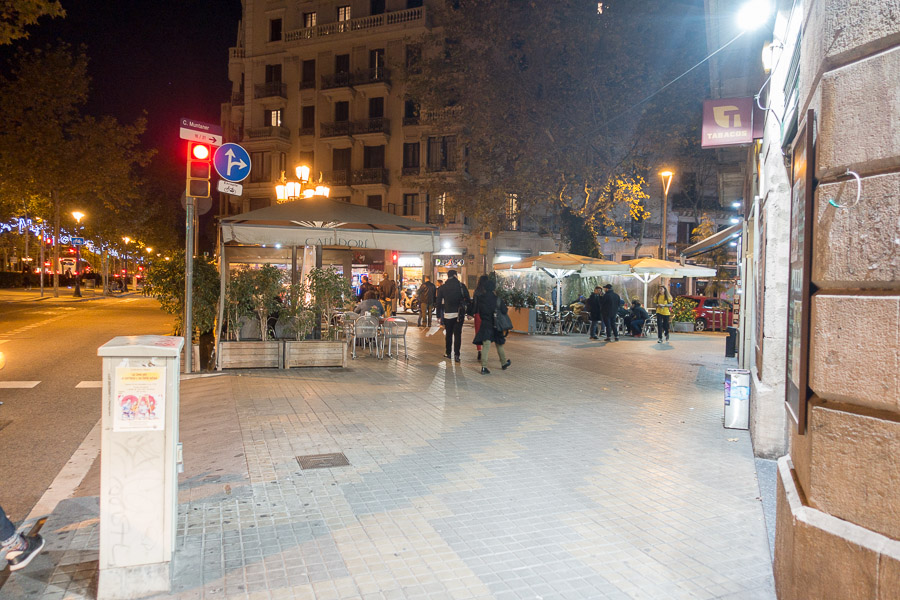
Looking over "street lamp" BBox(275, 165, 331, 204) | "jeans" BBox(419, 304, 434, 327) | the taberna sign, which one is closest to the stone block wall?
the taberna sign

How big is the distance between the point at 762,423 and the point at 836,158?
3.77 metres

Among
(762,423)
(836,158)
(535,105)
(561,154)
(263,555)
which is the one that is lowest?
(263,555)

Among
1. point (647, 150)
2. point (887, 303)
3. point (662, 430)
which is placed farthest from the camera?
point (647, 150)

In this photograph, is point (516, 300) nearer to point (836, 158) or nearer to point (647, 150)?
point (647, 150)

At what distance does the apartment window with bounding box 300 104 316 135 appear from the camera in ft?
136

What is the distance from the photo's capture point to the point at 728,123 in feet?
22.5

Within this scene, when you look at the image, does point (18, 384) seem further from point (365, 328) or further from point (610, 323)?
point (610, 323)

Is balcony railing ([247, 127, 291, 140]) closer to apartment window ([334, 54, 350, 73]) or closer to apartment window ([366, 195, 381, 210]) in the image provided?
apartment window ([334, 54, 350, 73])

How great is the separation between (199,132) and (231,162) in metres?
0.79

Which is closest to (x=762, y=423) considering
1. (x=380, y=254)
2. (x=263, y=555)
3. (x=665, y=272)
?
(x=263, y=555)

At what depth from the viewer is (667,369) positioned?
11.8m

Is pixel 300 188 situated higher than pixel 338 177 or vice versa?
pixel 338 177

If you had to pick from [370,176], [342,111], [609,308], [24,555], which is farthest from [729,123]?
[342,111]

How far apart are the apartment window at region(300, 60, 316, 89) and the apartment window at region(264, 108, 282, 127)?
2.84 meters
